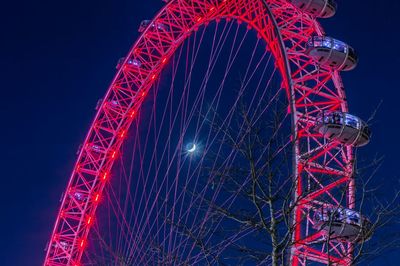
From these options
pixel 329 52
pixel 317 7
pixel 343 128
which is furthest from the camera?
pixel 317 7

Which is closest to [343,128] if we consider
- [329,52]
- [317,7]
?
[329,52]

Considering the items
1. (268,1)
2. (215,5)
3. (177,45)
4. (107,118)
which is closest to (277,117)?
(268,1)

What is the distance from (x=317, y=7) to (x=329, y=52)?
1.93 metres

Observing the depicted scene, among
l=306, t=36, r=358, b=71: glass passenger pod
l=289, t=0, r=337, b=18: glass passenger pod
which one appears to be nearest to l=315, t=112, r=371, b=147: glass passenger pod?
l=306, t=36, r=358, b=71: glass passenger pod

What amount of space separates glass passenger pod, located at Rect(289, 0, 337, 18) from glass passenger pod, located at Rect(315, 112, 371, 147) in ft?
13.4

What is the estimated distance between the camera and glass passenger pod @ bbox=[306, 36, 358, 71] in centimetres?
1967

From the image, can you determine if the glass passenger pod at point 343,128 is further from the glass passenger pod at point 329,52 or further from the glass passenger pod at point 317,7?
the glass passenger pod at point 317,7

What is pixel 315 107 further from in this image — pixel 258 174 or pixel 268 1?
pixel 258 174

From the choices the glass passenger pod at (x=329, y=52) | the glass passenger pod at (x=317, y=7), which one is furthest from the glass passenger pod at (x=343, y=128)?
the glass passenger pod at (x=317, y=7)

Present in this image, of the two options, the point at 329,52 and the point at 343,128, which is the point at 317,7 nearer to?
the point at 329,52

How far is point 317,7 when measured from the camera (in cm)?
2081

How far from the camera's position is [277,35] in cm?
1966

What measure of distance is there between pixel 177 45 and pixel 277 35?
818 centimetres

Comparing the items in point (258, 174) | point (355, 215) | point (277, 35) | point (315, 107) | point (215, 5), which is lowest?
point (355, 215)
